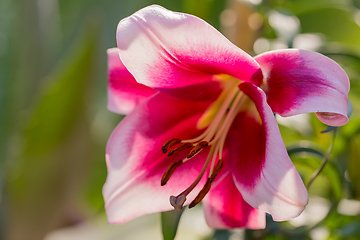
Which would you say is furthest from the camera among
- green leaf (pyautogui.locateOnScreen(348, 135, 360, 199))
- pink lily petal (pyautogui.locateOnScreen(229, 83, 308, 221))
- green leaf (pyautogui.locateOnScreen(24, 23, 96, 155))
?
green leaf (pyautogui.locateOnScreen(24, 23, 96, 155))

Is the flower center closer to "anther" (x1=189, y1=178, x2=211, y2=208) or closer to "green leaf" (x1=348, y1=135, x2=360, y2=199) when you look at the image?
"anther" (x1=189, y1=178, x2=211, y2=208)

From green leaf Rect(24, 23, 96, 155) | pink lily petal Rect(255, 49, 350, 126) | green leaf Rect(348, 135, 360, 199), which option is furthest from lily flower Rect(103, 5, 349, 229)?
green leaf Rect(24, 23, 96, 155)

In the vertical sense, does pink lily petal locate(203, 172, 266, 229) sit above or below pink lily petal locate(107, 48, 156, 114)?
below

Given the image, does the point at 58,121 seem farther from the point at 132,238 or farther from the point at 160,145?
the point at 160,145

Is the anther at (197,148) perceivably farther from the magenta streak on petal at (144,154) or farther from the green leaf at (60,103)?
the green leaf at (60,103)

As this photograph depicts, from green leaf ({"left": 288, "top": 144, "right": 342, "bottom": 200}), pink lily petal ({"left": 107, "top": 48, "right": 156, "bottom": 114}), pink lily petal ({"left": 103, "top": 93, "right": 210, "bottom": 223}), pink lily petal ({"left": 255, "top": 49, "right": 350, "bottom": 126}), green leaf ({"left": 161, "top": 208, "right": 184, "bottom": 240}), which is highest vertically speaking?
pink lily petal ({"left": 255, "top": 49, "right": 350, "bottom": 126})

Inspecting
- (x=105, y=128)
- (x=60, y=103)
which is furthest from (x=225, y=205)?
(x=105, y=128)

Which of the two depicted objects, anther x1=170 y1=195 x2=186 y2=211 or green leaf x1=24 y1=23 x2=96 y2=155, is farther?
green leaf x1=24 y1=23 x2=96 y2=155
